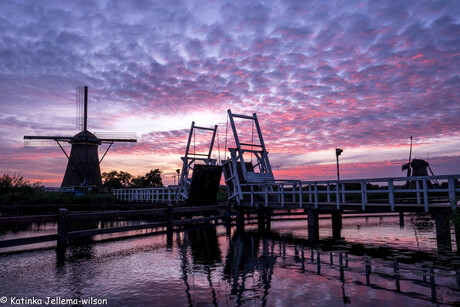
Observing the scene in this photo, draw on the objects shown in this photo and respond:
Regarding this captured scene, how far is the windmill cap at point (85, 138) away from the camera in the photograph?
51.7 m

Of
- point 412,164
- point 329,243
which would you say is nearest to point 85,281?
point 329,243

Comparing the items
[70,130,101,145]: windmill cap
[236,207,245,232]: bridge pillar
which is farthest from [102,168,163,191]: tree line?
[236,207,245,232]: bridge pillar

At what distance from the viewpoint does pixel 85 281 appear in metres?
7.98

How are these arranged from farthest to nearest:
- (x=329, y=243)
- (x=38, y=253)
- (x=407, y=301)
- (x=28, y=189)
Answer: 1. (x=28, y=189)
2. (x=329, y=243)
3. (x=38, y=253)
4. (x=407, y=301)

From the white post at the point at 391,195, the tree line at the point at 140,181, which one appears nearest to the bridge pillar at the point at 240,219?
the white post at the point at 391,195

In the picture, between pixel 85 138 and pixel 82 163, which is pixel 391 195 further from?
pixel 85 138

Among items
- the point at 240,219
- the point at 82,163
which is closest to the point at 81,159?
the point at 82,163

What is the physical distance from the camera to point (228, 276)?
8406mm

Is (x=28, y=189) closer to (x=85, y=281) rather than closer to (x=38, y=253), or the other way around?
(x=38, y=253)

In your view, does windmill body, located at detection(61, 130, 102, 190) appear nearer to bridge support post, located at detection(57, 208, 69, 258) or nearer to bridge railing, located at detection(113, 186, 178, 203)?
bridge railing, located at detection(113, 186, 178, 203)

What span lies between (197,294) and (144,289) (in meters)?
1.27

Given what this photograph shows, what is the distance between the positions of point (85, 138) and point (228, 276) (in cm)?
4962

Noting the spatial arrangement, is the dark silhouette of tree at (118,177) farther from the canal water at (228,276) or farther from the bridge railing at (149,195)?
the canal water at (228,276)

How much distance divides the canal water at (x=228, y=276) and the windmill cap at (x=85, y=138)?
42.1 m
